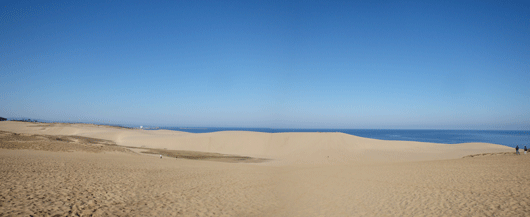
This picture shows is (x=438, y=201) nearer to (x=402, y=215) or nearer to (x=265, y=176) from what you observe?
(x=402, y=215)

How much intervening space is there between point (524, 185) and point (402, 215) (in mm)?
6026

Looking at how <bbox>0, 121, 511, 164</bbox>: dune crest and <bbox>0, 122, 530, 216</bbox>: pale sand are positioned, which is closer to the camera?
<bbox>0, 122, 530, 216</bbox>: pale sand

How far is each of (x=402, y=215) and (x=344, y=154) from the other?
73.3ft

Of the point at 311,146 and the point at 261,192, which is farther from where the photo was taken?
the point at 311,146

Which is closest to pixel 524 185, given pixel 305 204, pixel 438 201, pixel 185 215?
pixel 438 201

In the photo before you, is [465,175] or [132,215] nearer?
[132,215]

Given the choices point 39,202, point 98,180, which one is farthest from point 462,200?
point 98,180

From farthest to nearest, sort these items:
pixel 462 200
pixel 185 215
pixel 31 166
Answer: pixel 31 166
pixel 462 200
pixel 185 215

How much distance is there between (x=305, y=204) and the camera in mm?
9664

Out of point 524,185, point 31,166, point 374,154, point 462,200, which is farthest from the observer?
point 374,154

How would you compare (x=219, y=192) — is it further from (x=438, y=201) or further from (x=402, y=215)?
(x=438, y=201)

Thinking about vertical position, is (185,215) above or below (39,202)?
below

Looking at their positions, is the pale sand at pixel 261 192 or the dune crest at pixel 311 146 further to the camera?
the dune crest at pixel 311 146

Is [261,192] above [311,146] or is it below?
below
